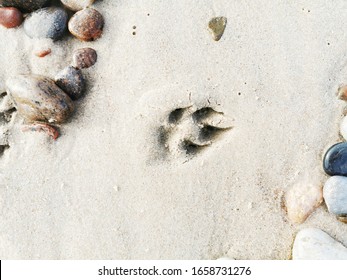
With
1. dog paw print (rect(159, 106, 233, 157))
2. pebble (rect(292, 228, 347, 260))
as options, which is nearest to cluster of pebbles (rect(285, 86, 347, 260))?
pebble (rect(292, 228, 347, 260))

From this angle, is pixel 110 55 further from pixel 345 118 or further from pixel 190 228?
pixel 345 118

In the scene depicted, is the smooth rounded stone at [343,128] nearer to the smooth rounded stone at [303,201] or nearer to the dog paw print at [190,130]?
the smooth rounded stone at [303,201]

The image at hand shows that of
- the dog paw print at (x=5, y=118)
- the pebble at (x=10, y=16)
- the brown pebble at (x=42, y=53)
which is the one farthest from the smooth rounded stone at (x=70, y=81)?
the pebble at (x=10, y=16)

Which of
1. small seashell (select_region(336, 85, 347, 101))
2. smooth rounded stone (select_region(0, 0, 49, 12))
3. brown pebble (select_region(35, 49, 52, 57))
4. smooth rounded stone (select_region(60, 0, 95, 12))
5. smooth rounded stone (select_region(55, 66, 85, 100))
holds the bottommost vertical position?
smooth rounded stone (select_region(55, 66, 85, 100))

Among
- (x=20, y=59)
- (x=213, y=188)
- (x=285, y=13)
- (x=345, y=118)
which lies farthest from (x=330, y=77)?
(x=20, y=59)

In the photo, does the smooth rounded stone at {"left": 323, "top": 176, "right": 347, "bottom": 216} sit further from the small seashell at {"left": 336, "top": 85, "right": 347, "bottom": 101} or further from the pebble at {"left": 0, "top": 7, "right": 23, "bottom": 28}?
the pebble at {"left": 0, "top": 7, "right": 23, "bottom": 28}
